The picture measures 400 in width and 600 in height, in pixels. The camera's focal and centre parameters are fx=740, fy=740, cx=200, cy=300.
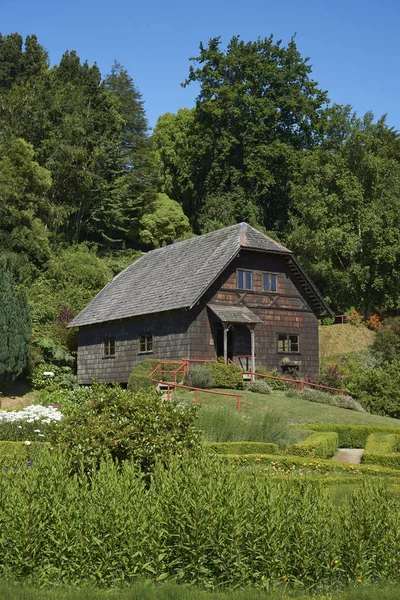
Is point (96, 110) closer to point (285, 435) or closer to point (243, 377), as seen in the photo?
point (243, 377)

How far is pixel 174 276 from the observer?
115 feet

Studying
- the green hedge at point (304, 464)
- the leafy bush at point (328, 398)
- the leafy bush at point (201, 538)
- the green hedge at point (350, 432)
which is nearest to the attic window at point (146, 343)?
the leafy bush at point (328, 398)

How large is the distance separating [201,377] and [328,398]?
208 inches

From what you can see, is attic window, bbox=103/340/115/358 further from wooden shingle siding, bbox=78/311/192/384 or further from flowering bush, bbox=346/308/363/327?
flowering bush, bbox=346/308/363/327

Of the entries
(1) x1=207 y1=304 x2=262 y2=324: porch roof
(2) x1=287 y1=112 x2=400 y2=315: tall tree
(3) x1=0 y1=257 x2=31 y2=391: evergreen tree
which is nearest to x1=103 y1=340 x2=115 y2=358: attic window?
(3) x1=0 y1=257 x2=31 y2=391: evergreen tree

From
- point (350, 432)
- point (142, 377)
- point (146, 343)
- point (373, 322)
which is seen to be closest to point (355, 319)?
point (373, 322)

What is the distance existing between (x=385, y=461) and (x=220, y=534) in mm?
9161

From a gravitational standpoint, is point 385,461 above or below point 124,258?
below

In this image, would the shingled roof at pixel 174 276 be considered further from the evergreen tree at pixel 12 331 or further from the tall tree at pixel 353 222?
the tall tree at pixel 353 222

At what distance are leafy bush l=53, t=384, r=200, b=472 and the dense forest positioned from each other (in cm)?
2617

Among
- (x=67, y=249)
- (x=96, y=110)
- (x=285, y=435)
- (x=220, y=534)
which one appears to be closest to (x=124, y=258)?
(x=67, y=249)

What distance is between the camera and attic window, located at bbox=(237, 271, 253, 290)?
34.0 m

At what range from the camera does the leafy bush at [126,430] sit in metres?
11.3

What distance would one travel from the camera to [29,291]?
43500 mm
